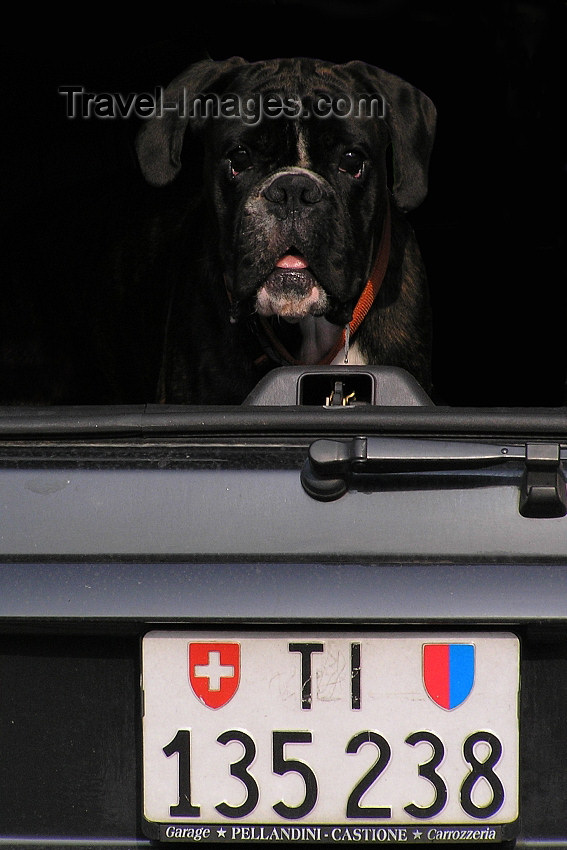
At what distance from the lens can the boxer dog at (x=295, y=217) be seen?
260 centimetres

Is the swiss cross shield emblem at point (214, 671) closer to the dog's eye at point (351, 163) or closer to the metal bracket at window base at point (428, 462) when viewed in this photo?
the metal bracket at window base at point (428, 462)

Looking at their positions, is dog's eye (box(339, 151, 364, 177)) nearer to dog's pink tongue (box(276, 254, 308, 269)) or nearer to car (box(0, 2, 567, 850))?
dog's pink tongue (box(276, 254, 308, 269))

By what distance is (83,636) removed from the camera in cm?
140

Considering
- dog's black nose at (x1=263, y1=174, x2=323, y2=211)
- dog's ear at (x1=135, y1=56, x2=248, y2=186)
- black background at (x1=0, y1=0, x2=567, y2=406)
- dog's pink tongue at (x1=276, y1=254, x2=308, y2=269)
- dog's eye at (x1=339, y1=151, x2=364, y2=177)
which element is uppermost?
black background at (x1=0, y1=0, x2=567, y2=406)

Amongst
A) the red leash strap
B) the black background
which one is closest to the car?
the red leash strap

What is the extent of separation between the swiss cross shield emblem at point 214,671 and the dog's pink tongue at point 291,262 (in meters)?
1.36

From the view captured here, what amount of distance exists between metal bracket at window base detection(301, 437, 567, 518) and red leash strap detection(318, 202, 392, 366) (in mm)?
1367

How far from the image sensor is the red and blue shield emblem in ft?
4.45

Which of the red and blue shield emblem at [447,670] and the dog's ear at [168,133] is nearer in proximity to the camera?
the red and blue shield emblem at [447,670]

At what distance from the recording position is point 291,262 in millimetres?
2611

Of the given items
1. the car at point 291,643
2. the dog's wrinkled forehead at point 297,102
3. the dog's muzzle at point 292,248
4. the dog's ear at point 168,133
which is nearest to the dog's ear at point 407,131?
the dog's wrinkled forehead at point 297,102

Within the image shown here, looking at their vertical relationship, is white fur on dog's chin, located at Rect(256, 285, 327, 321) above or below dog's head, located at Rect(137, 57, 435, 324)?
below

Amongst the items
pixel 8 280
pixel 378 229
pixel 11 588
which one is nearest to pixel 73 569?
pixel 11 588

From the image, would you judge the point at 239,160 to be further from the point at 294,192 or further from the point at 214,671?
the point at 214,671
